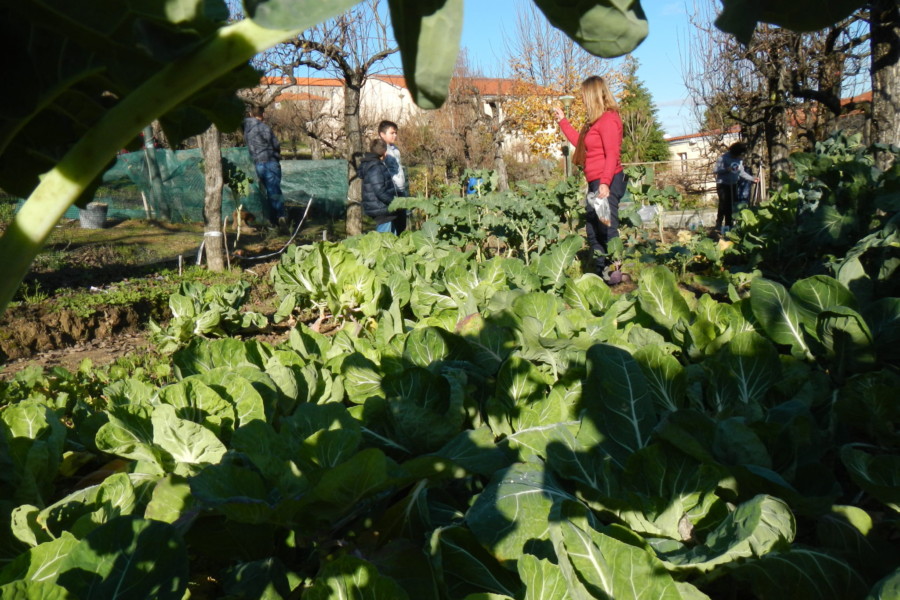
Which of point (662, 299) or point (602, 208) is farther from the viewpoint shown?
point (602, 208)

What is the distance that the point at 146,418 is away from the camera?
65.6 inches

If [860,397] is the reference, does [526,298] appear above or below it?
above

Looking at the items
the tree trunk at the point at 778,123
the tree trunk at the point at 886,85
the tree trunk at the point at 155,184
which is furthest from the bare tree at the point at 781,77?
the tree trunk at the point at 155,184

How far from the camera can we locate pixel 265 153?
47.9ft

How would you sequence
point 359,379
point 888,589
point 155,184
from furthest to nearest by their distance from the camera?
point 155,184, point 359,379, point 888,589

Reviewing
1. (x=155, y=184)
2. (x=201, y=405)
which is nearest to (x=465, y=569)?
(x=201, y=405)

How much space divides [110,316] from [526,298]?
5.98 metres

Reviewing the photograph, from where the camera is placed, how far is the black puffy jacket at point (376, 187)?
10.1 meters

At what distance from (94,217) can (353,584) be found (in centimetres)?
1641

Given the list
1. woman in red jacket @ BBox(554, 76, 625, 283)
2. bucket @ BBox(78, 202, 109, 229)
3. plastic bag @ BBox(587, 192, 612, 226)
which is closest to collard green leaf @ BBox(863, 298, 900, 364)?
woman in red jacket @ BBox(554, 76, 625, 283)

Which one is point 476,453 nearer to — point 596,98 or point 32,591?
point 32,591

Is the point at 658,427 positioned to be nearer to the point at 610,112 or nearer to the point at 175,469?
the point at 175,469

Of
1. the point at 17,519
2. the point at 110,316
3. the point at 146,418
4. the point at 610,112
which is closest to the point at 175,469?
the point at 146,418

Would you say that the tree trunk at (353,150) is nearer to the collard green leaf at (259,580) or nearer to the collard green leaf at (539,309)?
the collard green leaf at (539,309)
